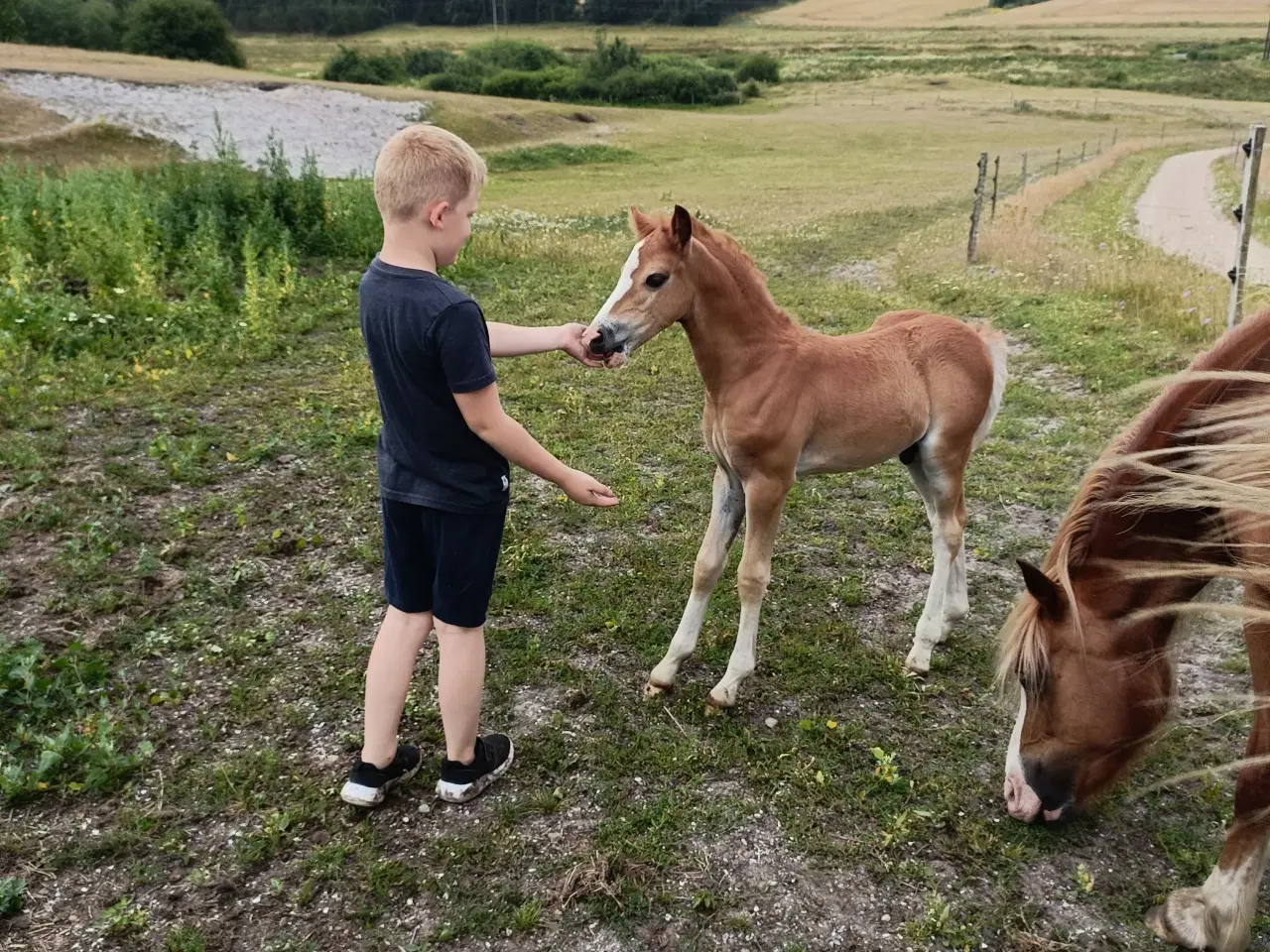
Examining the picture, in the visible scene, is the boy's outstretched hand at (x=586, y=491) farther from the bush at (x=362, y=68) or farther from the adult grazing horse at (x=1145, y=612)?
the bush at (x=362, y=68)

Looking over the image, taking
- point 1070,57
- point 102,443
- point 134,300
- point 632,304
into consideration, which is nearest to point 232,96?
point 134,300

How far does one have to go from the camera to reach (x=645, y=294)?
126 inches

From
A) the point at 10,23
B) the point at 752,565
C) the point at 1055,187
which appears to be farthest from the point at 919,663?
the point at 10,23

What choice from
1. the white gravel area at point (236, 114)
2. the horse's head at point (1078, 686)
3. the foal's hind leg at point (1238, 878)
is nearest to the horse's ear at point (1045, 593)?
the horse's head at point (1078, 686)

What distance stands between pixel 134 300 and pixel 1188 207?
23015 mm

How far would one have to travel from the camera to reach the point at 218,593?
4074 mm

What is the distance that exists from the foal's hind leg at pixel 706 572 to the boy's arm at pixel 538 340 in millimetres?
919

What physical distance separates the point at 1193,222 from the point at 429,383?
67.7 feet

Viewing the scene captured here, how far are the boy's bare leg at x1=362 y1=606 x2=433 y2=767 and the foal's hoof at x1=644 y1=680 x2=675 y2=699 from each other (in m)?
1.15

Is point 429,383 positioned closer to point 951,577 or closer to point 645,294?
point 645,294

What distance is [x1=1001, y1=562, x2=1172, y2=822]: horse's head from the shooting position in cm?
229

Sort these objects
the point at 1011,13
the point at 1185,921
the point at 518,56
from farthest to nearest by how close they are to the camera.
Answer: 1. the point at 1011,13
2. the point at 518,56
3. the point at 1185,921

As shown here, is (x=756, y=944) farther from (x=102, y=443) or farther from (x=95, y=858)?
(x=102, y=443)

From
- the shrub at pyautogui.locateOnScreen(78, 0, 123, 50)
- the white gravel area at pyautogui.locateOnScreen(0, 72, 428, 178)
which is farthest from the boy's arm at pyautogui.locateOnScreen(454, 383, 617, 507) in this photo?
the shrub at pyautogui.locateOnScreen(78, 0, 123, 50)
